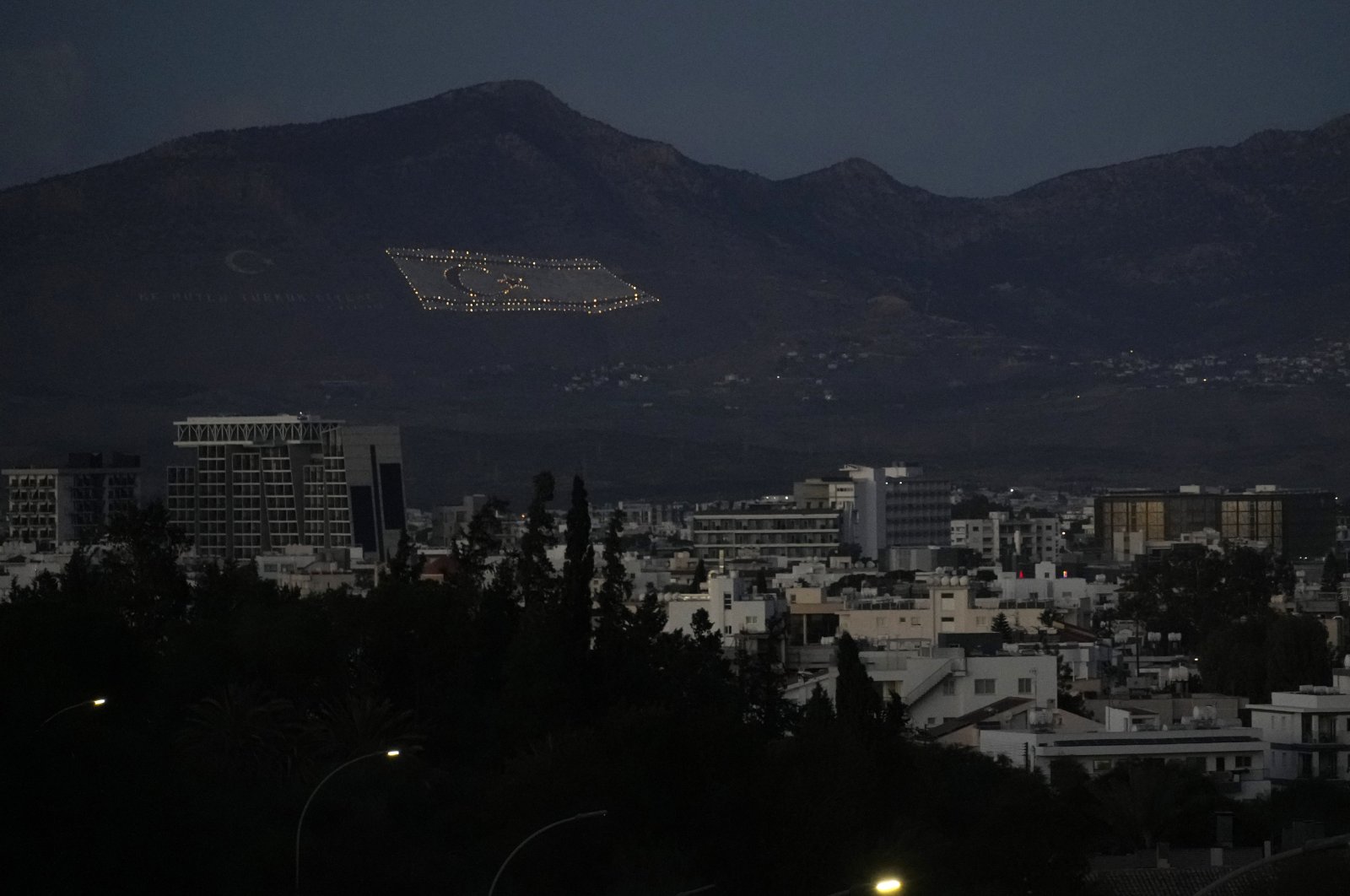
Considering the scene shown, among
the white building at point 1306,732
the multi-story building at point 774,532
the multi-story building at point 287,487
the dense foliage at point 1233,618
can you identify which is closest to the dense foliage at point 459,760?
the white building at point 1306,732

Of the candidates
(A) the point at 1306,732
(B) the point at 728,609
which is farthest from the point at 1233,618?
(A) the point at 1306,732

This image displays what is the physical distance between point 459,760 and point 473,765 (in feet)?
4.21

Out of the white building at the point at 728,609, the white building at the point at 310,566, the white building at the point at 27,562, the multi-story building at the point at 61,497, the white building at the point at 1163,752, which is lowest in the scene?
the white building at the point at 1163,752

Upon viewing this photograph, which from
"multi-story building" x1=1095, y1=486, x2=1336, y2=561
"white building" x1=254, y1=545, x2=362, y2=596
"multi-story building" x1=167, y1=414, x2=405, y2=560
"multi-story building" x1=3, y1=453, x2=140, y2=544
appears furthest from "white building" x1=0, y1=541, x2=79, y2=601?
"multi-story building" x1=1095, y1=486, x2=1336, y2=561

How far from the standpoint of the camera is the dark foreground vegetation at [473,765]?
3741 centimetres

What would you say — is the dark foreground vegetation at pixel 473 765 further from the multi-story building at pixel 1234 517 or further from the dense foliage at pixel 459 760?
the multi-story building at pixel 1234 517

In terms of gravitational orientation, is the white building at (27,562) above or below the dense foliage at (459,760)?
above

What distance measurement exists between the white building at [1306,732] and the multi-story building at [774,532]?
9257 cm

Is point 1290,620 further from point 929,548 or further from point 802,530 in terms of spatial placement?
point 802,530

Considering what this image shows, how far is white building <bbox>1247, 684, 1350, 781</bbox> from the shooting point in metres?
66.0

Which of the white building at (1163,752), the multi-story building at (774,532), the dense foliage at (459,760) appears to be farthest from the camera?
the multi-story building at (774,532)

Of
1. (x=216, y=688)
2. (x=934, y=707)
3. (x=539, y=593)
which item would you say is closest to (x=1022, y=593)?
(x=934, y=707)

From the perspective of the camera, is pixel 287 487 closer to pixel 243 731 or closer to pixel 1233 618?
pixel 1233 618

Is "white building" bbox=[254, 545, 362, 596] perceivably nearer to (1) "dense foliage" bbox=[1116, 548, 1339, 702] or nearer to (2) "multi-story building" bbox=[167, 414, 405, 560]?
(2) "multi-story building" bbox=[167, 414, 405, 560]
